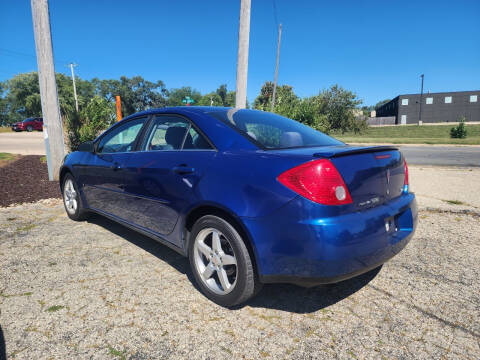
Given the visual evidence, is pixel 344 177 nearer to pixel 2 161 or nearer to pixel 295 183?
pixel 295 183

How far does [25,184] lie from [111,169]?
4.78 m

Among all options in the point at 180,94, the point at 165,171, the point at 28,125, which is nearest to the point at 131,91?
the point at 180,94

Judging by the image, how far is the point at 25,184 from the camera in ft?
22.1

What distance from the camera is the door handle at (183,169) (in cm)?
234

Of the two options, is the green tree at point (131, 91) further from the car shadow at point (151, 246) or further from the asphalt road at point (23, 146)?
the car shadow at point (151, 246)

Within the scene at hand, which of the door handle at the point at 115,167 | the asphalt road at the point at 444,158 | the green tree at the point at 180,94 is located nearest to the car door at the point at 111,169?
the door handle at the point at 115,167

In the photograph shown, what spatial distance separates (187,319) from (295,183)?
1.23 metres

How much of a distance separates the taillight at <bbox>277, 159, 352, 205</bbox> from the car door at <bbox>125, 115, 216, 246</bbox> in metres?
0.70

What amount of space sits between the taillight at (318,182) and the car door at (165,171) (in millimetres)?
697

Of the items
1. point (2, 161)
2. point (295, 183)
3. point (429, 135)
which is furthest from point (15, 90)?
point (295, 183)

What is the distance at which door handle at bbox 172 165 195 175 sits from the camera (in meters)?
2.34

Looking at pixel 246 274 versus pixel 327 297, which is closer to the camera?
pixel 246 274

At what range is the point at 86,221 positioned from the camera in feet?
14.4

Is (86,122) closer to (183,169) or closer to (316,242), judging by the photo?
(183,169)
